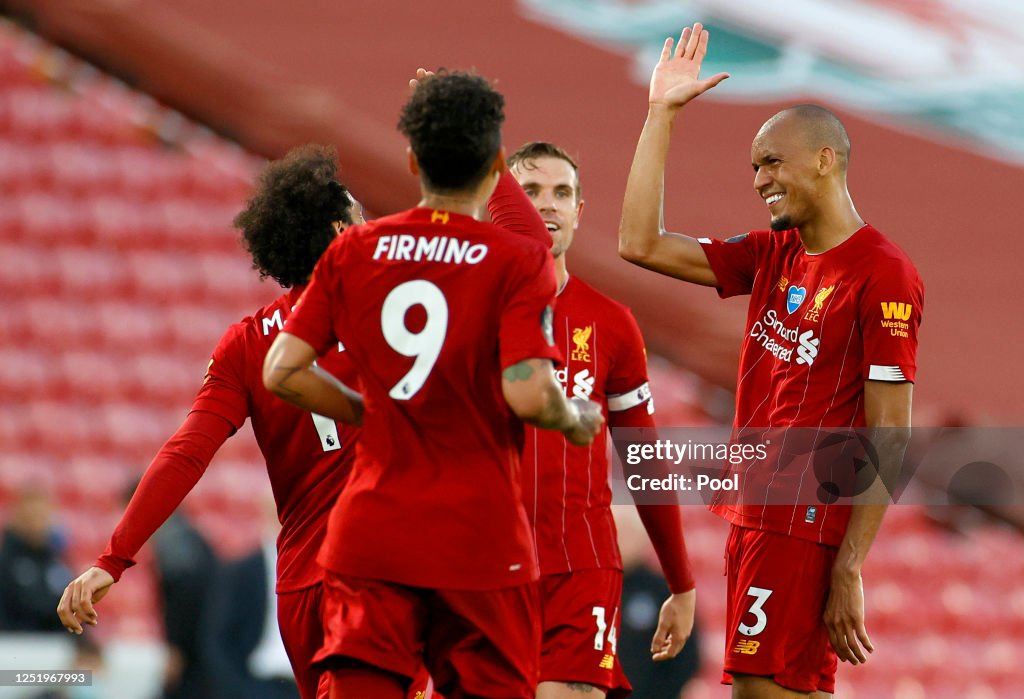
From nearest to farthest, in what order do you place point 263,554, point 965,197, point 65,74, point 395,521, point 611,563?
point 395,521 < point 611,563 < point 263,554 < point 65,74 < point 965,197

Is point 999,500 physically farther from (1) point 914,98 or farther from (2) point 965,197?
(1) point 914,98

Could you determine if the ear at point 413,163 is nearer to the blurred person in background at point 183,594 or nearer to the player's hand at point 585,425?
the player's hand at point 585,425

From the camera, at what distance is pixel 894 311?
346 cm

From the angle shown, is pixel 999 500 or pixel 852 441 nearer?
pixel 852 441

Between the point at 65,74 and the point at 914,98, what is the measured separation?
579 cm

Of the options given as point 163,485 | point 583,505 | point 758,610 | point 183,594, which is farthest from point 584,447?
point 183,594

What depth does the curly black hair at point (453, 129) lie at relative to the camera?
2.77 m

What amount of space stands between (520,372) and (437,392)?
0.62ft

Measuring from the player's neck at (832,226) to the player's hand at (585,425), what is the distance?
1219mm

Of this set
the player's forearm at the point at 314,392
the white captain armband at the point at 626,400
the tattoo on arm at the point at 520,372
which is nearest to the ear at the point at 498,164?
the tattoo on arm at the point at 520,372

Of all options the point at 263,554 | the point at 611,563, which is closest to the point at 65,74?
the point at 263,554

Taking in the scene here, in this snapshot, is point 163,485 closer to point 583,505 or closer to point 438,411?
point 438,411

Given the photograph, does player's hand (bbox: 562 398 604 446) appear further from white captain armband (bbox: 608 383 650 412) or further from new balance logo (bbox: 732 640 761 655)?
white captain armband (bbox: 608 383 650 412)

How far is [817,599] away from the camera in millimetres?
3600
